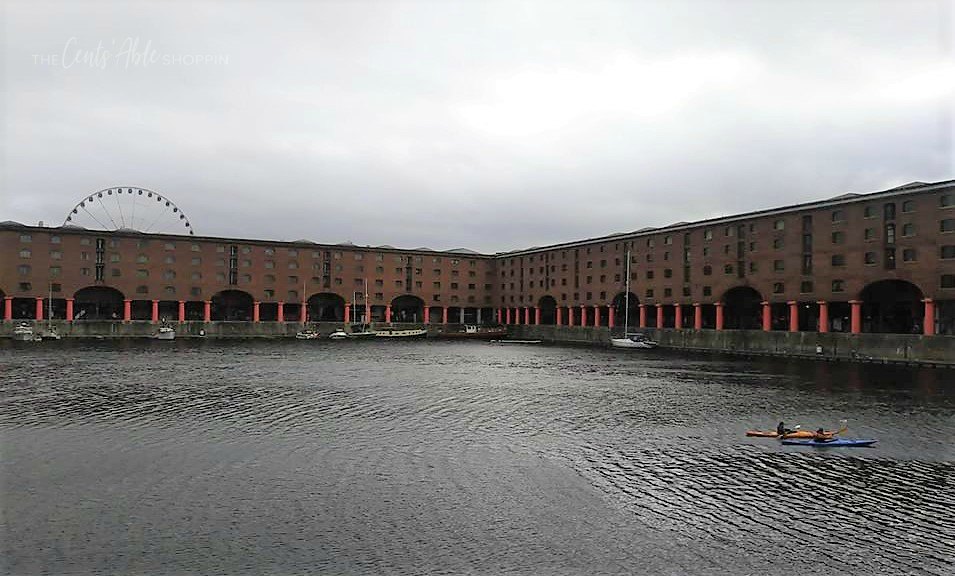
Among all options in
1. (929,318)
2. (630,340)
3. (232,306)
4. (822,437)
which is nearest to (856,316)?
(929,318)

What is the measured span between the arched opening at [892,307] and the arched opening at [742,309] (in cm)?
1216

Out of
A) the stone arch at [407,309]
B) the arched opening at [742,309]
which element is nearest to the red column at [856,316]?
the arched opening at [742,309]

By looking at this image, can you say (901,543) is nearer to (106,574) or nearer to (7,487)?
(106,574)

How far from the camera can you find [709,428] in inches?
1128

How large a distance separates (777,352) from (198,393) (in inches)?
2196

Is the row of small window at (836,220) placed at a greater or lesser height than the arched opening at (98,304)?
greater

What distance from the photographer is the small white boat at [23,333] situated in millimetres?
84875

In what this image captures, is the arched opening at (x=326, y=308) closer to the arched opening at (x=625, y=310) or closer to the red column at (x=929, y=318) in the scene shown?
the arched opening at (x=625, y=310)

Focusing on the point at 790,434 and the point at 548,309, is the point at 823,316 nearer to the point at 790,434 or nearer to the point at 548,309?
the point at 790,434

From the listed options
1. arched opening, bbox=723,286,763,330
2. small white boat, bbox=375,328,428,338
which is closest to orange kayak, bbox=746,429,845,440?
arched opening, bbox=723,286,763,330

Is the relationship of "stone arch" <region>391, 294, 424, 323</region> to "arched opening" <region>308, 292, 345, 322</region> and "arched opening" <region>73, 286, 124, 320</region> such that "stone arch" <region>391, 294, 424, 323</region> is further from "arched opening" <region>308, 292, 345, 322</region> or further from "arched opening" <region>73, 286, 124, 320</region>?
"arched opening" <region>73, 286, 124, 320</region>

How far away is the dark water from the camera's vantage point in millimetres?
14055

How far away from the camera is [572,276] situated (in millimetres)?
107625

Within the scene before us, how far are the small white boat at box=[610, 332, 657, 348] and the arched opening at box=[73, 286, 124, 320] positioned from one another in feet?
222
